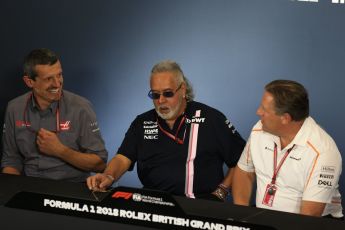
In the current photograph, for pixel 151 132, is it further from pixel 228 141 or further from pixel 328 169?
pixel 328 169

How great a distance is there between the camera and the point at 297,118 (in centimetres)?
212

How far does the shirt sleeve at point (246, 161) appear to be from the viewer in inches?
91.6

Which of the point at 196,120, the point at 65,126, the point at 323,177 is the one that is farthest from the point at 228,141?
the point at 65,126

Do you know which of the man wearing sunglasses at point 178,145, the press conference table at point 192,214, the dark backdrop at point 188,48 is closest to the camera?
the press conference table at point 192,214

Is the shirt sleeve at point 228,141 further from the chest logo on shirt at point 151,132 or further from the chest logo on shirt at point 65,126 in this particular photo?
the chest logo on shirt at point 65,126

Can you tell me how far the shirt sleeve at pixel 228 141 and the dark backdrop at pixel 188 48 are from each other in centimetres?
64

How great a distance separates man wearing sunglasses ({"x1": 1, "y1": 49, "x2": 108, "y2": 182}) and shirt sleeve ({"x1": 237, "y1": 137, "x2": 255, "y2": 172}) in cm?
79

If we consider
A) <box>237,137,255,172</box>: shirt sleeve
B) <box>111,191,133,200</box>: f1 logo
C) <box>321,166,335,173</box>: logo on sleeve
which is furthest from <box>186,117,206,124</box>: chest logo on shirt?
<box>111,191,133,200</box>: f1 logo

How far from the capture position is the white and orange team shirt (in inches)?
79.8

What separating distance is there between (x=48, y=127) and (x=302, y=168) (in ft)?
4.51

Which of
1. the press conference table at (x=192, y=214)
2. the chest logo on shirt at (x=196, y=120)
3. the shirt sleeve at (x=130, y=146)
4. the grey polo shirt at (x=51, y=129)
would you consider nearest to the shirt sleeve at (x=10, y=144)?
the grey polo shirt at (x=51, y=129)

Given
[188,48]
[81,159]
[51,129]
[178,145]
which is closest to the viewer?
[178,145]

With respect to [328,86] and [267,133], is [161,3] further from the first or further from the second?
[267,133]

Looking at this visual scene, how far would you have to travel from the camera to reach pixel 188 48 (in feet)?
10.7
